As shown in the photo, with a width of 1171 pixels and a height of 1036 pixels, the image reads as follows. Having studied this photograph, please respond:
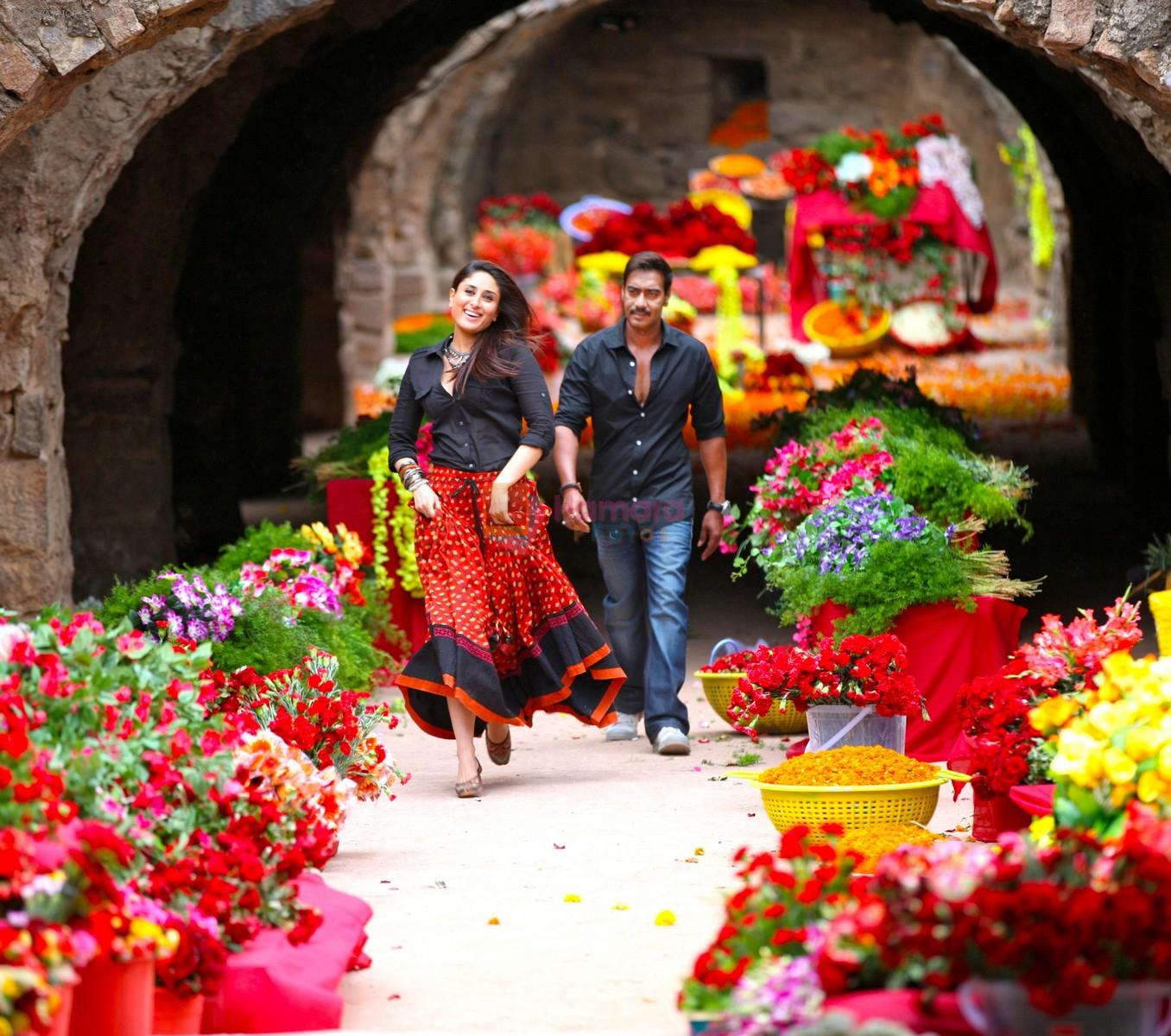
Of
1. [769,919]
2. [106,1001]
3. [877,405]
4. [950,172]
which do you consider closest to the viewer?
[769,919]

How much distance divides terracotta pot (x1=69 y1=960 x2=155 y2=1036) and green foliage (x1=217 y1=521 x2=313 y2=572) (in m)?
4.34

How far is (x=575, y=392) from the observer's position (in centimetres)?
681

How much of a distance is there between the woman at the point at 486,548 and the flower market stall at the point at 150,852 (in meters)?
1.43

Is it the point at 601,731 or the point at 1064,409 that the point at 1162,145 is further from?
the point at 1064,409

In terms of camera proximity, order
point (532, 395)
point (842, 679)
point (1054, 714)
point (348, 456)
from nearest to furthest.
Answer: point (1054, 714), point (842, 679), point (532, 395), point (348, 456)

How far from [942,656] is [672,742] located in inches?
38.4

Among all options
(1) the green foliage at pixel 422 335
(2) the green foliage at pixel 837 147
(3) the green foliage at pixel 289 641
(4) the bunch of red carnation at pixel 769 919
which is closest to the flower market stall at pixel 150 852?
(4) the bunch of red carnation at pixel 769 919

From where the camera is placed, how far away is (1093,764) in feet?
11.3

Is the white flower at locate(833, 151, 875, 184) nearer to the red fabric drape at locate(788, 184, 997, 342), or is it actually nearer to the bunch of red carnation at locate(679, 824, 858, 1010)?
the red fabric drape at locate(788, 184, 997, 342)

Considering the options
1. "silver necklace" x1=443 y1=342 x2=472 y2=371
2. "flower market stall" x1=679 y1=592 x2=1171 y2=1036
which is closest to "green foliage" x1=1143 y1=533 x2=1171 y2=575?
"silver necklace" x1=443 y1=342 x2=472 y2=371

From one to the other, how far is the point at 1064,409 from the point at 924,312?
358 centimetres

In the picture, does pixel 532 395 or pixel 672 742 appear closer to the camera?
pixel 532 395

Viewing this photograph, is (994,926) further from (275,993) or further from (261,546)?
(261,546)

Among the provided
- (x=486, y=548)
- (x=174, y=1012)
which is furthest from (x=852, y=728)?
(x=174, y=1012)
